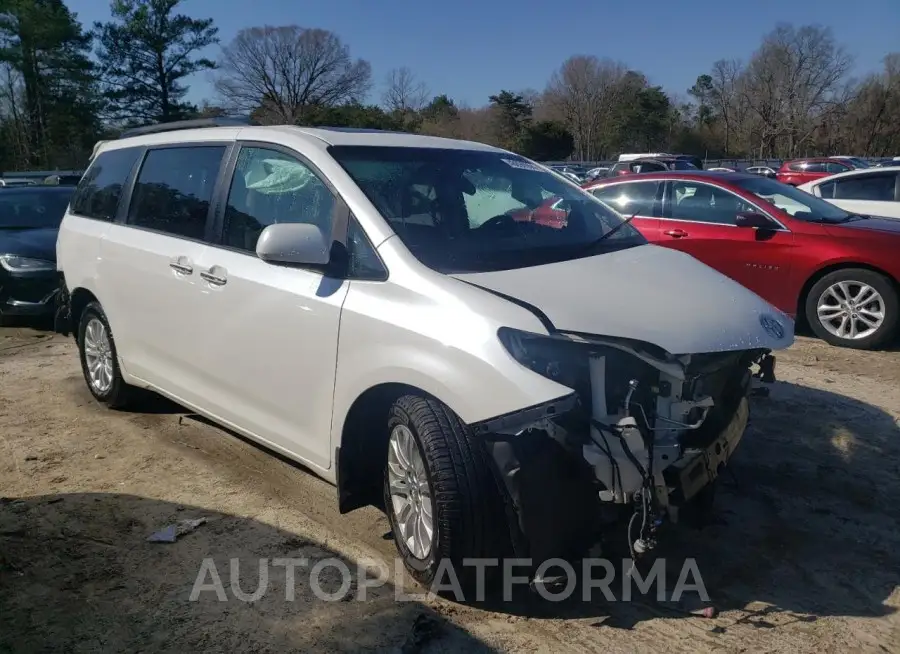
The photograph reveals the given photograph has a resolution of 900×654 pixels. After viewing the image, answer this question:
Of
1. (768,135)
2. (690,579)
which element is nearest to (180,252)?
(690,579)

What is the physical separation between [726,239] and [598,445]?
5523 millimetres

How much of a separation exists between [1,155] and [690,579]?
47298 millimetres

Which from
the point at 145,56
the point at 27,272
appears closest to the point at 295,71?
the point at 145,56

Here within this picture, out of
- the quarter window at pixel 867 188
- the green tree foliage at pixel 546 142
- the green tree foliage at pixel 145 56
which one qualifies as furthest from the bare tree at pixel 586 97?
the quarter window at pixel 867 188

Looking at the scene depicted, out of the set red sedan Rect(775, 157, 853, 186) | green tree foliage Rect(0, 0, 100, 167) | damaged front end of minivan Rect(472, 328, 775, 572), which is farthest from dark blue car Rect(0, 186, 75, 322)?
green tree foliage Rect(0, 0, 100, 167)

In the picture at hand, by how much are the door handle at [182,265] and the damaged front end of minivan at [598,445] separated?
2.14 m

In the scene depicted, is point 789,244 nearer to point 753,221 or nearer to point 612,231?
point 753,221

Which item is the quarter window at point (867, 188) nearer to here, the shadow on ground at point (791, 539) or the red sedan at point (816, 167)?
the shadow on ground at point (791, 539)

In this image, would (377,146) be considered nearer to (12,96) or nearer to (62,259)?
(62,259)

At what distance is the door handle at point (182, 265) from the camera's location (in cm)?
409

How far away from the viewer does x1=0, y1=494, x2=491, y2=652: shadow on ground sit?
9.30 feet

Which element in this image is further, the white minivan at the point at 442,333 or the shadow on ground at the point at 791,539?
the shadow on ground at the point at 791,539

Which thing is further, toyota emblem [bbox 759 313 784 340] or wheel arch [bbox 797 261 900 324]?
wheel arch [bbox 797 261 900 324]

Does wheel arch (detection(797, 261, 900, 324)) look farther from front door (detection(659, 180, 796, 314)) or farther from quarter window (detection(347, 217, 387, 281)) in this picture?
quarter window (detection(347, 217, 387, 281))
